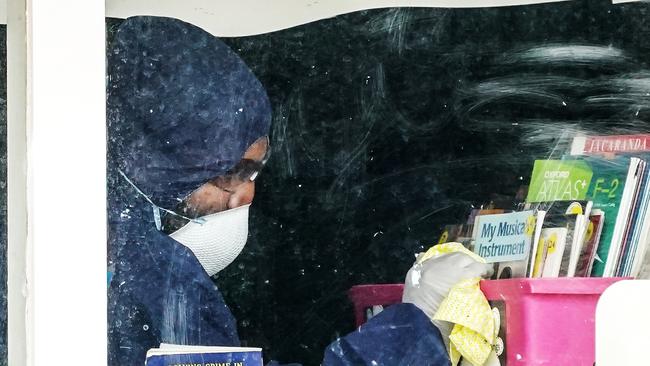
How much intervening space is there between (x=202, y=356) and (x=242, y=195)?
37cm

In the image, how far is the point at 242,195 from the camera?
2.52m

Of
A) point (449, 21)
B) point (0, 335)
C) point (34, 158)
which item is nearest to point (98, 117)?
point (34, 158)

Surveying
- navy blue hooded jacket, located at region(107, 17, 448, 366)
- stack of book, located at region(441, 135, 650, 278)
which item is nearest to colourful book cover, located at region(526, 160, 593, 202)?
stack of book, located at region(441, 135, 650, 278)

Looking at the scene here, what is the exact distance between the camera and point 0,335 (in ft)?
7.89

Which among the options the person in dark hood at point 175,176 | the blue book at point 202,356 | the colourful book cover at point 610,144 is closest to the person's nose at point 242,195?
the person in dark hood at point 175,176

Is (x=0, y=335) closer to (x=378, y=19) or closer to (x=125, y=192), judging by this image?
(x=125, y=192)

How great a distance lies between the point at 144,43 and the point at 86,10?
150 mm

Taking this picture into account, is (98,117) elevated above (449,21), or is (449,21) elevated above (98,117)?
(449,21)

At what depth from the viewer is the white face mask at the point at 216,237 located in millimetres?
2486

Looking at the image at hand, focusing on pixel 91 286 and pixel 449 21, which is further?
pixel 449 21

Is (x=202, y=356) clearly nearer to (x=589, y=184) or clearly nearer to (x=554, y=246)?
(x=554, y=246)

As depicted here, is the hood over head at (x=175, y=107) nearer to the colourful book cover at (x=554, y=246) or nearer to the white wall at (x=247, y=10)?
the white wall at (x=247, y=10)

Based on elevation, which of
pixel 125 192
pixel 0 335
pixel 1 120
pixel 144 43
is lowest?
pixel 0 335

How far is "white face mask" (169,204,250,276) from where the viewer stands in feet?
8.16
